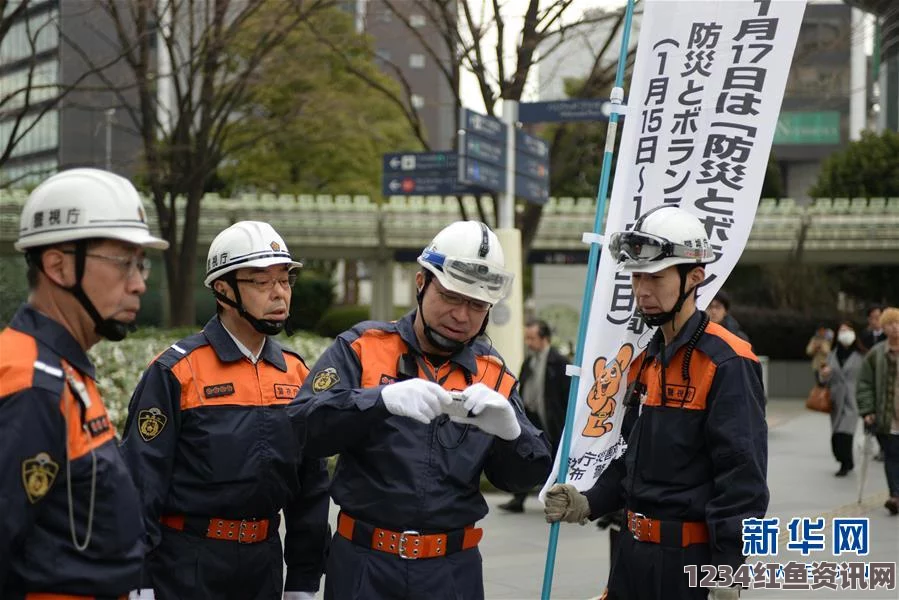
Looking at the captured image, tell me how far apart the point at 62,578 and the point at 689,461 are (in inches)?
91.8

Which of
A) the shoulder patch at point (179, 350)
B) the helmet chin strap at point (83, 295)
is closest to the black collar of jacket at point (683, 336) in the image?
the shoulder patch at point (179, 350)

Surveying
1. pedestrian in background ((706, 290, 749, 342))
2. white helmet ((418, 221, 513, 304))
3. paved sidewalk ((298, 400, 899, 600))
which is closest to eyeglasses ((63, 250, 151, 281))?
white helmet ((418, 221, 513, 304))

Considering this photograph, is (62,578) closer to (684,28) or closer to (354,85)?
(684,28)

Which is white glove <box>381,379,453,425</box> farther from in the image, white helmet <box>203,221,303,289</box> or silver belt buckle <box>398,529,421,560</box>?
white helmet <box>203,221,303,289</box>

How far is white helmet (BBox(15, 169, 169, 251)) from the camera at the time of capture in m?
3.04

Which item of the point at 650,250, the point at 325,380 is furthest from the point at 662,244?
the point at 325,380

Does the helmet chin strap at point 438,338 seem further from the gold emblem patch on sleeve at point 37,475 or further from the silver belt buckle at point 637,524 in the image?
the gold emblem patch on sleeve at point 37,475

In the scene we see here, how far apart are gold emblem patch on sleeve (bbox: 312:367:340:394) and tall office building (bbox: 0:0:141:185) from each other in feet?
30.9

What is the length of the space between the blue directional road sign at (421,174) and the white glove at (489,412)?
35.2 ft

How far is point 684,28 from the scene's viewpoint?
17.6ft

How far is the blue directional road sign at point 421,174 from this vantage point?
1474 cm

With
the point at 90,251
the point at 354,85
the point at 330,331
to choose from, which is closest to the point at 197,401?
the point at 90,251

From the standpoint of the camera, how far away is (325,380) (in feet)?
13.8

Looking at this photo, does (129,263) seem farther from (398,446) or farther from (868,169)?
(868,169)
